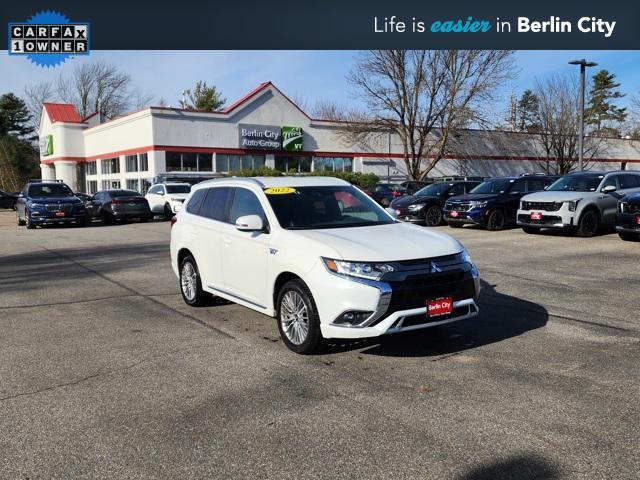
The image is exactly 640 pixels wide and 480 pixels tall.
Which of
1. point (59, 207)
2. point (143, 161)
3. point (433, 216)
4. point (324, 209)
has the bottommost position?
point (433, 216)

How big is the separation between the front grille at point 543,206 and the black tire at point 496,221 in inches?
69.0

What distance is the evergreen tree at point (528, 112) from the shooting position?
48088mm

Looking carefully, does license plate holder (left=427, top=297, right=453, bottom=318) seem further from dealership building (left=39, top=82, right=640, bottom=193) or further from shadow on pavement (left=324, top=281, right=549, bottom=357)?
dealership building (left=39, top=82, right=640, bottom=193)

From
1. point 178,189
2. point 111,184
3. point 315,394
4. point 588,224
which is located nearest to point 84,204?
point 178,189

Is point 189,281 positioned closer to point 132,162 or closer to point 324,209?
point 324,209

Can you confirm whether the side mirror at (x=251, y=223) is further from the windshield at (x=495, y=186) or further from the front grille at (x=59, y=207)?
the front grille at (x=59, y=207)

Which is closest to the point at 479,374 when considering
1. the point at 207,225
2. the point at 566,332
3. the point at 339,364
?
the point at 339,364

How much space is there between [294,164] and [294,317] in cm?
3783

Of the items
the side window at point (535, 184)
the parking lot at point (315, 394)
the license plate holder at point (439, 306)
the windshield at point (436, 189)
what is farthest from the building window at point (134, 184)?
the license plate holder at point (439, 306)

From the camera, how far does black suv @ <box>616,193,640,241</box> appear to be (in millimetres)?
13148

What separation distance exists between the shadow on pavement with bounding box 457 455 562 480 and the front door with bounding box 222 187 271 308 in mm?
3105

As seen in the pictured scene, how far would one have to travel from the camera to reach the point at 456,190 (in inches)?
834

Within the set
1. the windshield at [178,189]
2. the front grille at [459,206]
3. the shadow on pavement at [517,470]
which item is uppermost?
the windshield at [178,189]

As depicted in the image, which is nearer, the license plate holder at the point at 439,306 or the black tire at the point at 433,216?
the license plate holder at the point at 439,306
